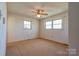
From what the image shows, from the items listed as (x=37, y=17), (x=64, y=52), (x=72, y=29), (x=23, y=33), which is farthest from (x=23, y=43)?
(x=72, y=29)

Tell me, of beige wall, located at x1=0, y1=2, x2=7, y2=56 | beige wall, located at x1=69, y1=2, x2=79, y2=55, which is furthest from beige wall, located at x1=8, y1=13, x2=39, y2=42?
beige wall, located at x1=69, y1=2, x2=79, y2=55

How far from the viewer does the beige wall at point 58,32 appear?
4.08 ft

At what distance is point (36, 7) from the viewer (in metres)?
1.24

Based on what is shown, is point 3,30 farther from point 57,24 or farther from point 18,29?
point 57,24

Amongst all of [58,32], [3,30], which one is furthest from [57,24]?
[3,30]

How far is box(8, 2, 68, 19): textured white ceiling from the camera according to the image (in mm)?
1231

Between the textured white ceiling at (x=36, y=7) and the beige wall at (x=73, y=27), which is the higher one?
the textured white ceiling at (x=36, y=7)

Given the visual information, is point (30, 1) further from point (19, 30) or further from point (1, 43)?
point (1, 43)

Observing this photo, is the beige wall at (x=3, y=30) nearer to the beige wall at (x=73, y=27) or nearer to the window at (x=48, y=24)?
the window at (x=48, y=24)

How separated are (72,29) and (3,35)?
0.76 m

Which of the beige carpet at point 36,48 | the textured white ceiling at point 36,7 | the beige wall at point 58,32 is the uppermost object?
the textured white ceiling at point 36,7

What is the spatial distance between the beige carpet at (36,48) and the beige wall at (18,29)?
58mm

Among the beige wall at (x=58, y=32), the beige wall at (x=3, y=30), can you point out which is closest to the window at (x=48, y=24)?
the beige wall at (x=58, y=32)

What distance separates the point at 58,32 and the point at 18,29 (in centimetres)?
45
